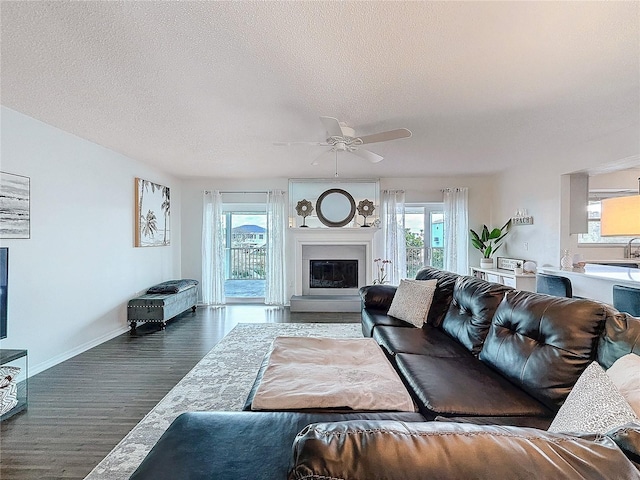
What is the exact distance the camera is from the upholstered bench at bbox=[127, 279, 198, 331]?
4.60 meters

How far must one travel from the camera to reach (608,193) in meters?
5.76

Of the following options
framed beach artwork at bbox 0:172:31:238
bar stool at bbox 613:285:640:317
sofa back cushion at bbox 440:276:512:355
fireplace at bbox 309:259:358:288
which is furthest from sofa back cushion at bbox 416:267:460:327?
framed beach artwork at bbox 0:172:31:238

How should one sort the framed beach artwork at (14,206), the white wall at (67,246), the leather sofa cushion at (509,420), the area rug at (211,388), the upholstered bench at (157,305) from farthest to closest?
1. the upholstered bench at (157,305)
2. the white wall at (67,246)
3. the framed beach artwork at (14,206)
4. the area rug at (211,388)
5. the leather sofa cushion at (509,420)

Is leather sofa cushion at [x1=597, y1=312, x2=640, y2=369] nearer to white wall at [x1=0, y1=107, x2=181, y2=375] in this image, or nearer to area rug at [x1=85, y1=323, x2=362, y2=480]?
area rug at [x1=85, y1=323, x2=362, y2=480]

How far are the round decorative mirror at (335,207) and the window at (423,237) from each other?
1.25m

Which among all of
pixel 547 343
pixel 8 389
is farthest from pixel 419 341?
pixel 8 389

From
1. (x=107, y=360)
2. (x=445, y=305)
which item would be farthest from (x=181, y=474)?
(x=107, y=360)

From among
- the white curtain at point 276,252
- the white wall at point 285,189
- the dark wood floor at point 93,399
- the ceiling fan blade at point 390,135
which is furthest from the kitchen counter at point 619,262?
the dark wood floor at point 93,399

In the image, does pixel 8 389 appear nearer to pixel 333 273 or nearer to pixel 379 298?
pixel 379 298

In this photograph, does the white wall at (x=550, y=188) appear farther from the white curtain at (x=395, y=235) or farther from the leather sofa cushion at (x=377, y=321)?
the leather sofa cushion at (x=377, y=321)

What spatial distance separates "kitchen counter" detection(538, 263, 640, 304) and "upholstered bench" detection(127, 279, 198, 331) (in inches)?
208

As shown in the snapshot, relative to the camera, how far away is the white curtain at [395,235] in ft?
20.6

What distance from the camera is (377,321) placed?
333cm

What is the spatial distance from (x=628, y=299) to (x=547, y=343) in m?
1.57
